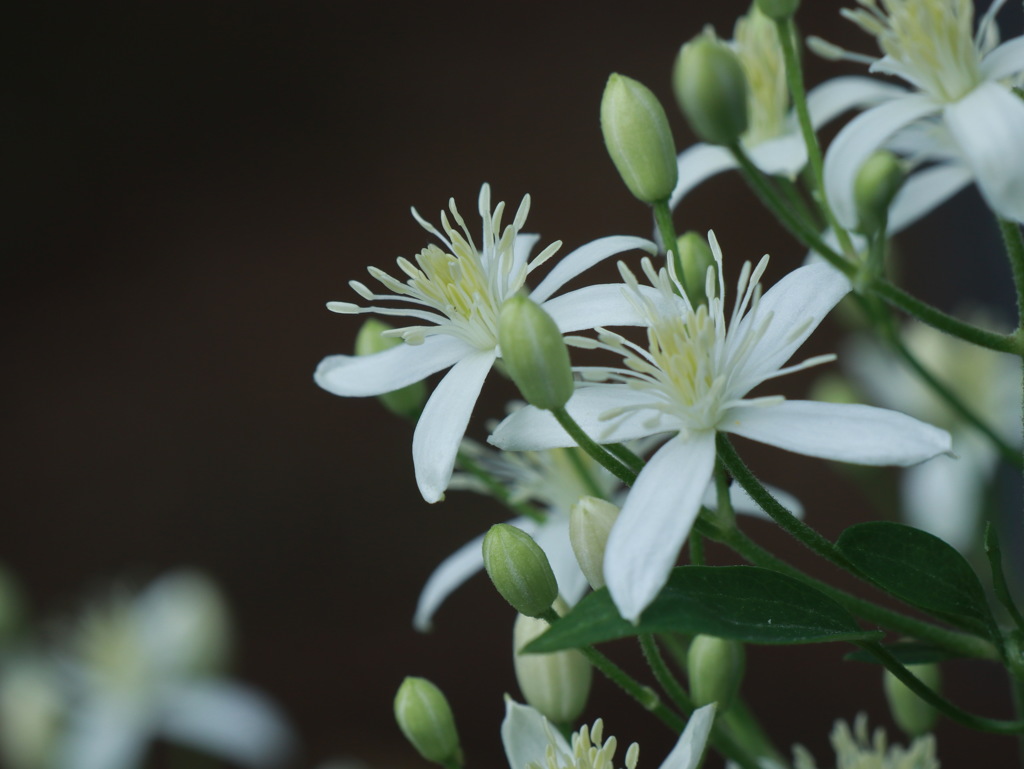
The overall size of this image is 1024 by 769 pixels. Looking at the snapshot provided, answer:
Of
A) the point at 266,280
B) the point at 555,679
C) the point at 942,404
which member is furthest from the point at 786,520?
the point at 266,280

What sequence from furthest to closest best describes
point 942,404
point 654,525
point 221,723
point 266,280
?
point 266,280
point 221,723
point 942,404
point 654,525

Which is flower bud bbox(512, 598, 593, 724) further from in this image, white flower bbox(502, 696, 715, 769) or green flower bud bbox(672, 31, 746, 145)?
green flower bud bbox(672, 31, 746, 145)

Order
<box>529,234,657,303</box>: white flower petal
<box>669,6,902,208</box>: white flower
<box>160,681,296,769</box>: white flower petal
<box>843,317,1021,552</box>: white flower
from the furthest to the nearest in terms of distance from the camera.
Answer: <box>160,681,296,769</box>: white flower petal, <box>843,317,1021,552</box>: white flower, <box>669,6,902,208</box>: white flower, <box>529,234,657,303</box>: white flower petal

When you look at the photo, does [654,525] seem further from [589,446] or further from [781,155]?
[781,155]

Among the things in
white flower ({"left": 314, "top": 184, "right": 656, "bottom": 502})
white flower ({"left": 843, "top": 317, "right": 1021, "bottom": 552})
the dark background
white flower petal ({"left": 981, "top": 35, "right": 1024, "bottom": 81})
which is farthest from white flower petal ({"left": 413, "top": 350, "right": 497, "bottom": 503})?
the dark background

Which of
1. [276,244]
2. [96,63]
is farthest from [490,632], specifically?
[96,63]

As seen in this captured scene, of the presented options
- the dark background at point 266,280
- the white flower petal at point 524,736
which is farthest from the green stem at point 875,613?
the dark background at point 266,280
